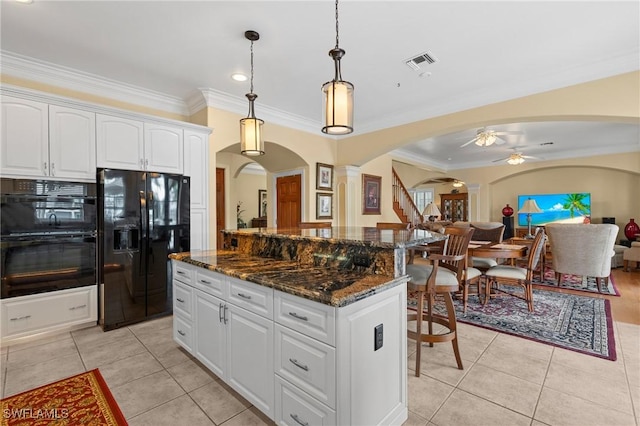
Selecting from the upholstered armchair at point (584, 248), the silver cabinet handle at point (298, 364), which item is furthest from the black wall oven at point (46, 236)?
the upholstered armchair at point (584, 248)

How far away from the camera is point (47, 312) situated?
2963mm

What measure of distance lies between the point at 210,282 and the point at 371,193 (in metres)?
4.88

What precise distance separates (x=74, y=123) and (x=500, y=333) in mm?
→ 4912

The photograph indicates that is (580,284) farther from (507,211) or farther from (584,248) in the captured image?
(507,211)

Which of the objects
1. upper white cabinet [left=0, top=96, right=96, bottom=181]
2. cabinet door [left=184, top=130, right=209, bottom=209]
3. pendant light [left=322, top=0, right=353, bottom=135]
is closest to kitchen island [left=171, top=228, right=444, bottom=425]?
pendant light [left=322, top=0, right=353, bottom=135]

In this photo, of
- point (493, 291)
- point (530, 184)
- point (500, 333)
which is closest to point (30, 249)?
point (500, 333)

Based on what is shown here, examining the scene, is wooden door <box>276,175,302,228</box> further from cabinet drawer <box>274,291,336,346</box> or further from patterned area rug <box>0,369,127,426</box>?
cabinet drawer <box>274,291,336,346</box>

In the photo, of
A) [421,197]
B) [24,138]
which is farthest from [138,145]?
[421,197]

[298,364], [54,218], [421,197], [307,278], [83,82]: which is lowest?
[298,364]

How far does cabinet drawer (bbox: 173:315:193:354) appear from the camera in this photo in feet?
7.92

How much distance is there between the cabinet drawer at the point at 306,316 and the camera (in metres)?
1.37

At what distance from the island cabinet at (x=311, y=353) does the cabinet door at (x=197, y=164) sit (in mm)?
2115

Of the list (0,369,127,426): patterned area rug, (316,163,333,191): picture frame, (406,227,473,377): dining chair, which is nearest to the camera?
(0,369,127,426): patterned area rug

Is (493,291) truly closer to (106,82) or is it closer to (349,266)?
(349,266)
